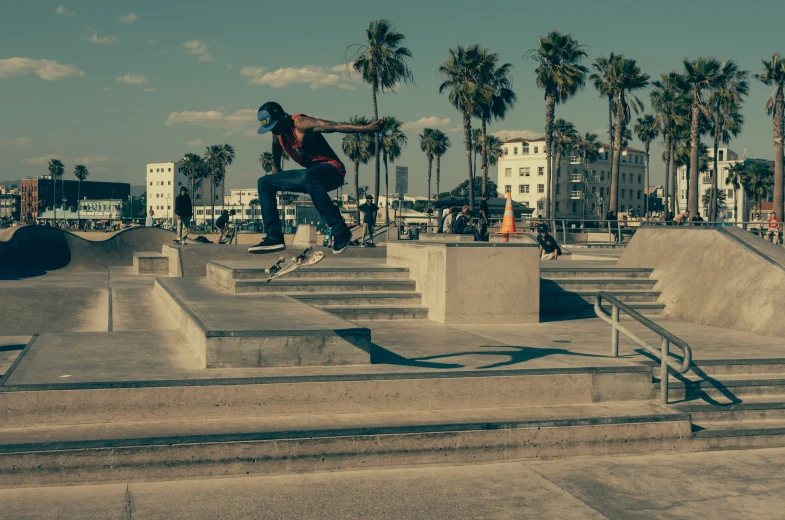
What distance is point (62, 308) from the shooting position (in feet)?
52.3

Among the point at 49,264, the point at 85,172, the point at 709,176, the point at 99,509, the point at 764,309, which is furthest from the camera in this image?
the point at 85,172

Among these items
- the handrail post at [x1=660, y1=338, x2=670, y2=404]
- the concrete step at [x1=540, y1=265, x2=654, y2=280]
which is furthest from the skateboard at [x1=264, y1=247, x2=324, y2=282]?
the concrete step at [x1=540, y1=265, x2=654, y2=280]

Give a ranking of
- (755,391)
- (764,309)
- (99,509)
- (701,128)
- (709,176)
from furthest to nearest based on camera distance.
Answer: (709,176)
(701,128)
(764,309)
(755,391)
(99,509)

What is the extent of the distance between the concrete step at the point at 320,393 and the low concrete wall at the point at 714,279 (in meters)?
5.05

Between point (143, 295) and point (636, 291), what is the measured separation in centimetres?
1023

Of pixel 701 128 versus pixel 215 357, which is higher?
pixel 701 128

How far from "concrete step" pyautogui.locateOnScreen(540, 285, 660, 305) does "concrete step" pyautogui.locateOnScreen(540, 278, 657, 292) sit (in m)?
0.21

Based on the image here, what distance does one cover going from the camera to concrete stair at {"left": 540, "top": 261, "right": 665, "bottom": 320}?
1408cm

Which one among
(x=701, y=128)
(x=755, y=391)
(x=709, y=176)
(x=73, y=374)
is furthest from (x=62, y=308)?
(x=709, y=176)

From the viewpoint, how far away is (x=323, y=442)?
666 cm

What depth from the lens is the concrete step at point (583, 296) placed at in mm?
14148

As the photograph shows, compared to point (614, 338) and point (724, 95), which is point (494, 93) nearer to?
point (724, 95)

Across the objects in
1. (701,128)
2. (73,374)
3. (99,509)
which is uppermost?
(701,128)

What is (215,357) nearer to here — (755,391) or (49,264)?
(755,391)
